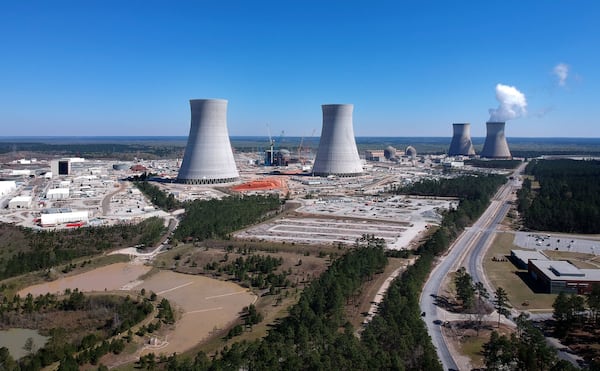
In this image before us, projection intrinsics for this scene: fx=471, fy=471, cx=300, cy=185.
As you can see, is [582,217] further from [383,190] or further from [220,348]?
[220,348]

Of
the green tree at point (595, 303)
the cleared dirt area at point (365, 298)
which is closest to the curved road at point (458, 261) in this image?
the cleared dirt area at point (365, 298)

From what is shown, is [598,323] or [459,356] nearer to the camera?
[459,356]

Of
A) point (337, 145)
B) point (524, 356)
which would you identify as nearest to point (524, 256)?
point (524, 356)

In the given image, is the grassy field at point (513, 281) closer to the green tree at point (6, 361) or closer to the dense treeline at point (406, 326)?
the dense treeline at point (406, 326)

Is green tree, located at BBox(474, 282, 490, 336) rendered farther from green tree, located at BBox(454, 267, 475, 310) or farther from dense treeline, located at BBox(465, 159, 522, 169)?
dense treeline, located at BBox(465, 159, 522, 169)

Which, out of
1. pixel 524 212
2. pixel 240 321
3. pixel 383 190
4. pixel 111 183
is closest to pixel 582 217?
pixel 524 212
